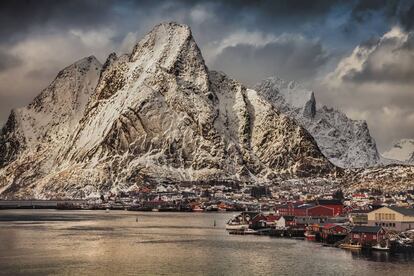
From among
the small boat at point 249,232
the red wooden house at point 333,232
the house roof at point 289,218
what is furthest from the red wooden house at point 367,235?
the house roof at point 289,218

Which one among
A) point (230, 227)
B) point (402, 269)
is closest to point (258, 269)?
point (402, 269)

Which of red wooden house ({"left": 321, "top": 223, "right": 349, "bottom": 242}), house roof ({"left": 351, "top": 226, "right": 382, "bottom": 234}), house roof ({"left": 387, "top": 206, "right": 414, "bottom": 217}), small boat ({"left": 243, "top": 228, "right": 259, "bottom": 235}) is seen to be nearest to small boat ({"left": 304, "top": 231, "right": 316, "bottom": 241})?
red wooden house ({"left": 321, "top": 223, "right": 349, "bottom": 242})

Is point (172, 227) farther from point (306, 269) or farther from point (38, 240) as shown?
point (306, 269)

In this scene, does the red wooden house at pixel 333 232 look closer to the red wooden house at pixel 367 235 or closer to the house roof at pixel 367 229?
the house roof at pixel 367 229

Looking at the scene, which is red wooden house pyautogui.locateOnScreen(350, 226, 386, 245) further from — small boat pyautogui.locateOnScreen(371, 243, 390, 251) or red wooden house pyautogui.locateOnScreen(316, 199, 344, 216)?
red wooden house pyautogui.locateOnScreen(316, 199, 344, 216)

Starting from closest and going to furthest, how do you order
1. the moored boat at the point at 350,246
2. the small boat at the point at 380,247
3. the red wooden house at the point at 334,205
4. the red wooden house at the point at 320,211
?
the small boat at the point at 380,247
the moored boat at the point at 350,246
the red wooden house at the point at 320,211
the red wooden house at the point at 334,205

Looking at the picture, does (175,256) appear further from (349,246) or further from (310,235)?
(310,235)

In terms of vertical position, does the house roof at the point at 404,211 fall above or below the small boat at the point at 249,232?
above
